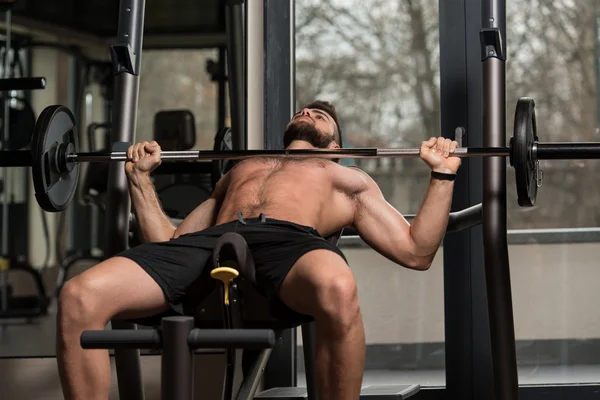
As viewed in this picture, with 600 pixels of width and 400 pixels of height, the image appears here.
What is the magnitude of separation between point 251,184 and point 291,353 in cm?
87

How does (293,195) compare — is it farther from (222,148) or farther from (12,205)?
(12,205)

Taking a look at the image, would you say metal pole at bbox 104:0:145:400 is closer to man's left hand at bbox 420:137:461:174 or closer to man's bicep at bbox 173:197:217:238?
man's bicep at bbox 173:197:217:238

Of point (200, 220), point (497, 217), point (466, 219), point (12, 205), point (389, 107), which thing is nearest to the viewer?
point (497, 217)

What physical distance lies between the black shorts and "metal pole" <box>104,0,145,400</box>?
281 mm

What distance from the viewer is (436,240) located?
2.39 metres

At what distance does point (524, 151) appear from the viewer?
2.18 metres

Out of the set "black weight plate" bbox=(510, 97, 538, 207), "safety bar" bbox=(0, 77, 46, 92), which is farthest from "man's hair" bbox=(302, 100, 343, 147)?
"safety bar" bbox=(0, 77, 46, 92)

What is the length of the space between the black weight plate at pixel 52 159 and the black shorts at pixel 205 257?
10.7 inches

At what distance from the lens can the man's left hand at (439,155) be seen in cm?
234

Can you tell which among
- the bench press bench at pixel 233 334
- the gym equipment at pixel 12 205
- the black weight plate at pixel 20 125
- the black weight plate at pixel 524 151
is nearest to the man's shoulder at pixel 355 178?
the bench press bench at pixel 233 334

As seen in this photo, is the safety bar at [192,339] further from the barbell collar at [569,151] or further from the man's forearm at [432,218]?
the barbell collar at [569,151]

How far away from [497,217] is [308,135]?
25.9 inches

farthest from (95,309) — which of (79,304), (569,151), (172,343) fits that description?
(569,151)

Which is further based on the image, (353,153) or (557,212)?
(557,212)
